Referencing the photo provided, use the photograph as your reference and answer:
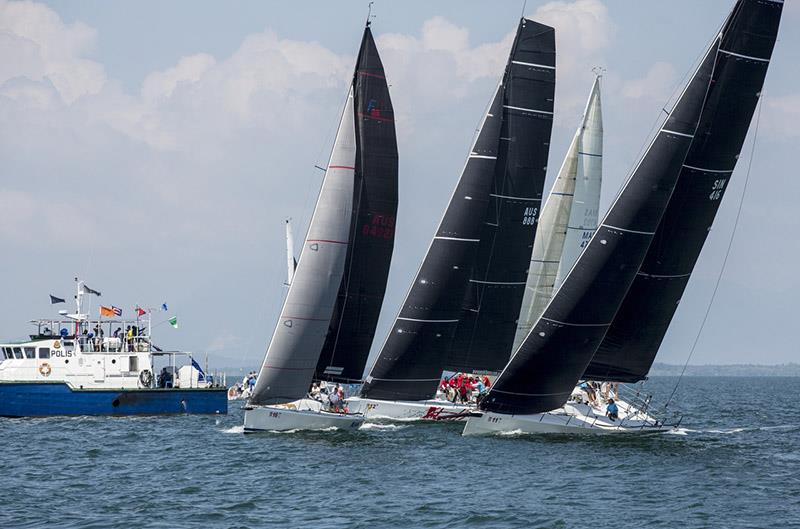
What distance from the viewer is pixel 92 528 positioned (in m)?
25.2

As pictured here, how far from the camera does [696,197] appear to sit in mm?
38625

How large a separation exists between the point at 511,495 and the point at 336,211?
41.9 ft

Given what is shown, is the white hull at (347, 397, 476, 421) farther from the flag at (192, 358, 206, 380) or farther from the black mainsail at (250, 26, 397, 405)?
the flag at (192, 358, 206, 380)

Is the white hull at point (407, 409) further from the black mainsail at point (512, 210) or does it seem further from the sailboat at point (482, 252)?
the black mainsail at point (512, 210)

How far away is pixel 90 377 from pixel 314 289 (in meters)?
15.5

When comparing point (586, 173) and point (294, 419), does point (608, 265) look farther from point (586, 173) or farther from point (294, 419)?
point (586, 173)

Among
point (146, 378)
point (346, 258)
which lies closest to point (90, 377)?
point (146, 378)

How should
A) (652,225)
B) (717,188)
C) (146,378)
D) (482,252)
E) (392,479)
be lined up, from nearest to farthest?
(392,479) < (652,225) < (717,188) < (482,252) < (146,378)

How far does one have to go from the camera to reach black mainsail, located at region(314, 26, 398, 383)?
39250 mm

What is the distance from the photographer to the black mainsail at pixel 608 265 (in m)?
37.7

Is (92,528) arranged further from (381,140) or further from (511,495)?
(381,140)

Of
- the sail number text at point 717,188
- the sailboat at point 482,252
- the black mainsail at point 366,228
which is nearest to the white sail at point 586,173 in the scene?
the sailboat at point 482,252

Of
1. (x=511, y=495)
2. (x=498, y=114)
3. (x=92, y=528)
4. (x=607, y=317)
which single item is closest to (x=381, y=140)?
(x=498, y=114)

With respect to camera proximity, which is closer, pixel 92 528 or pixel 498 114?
pixel 92 528
